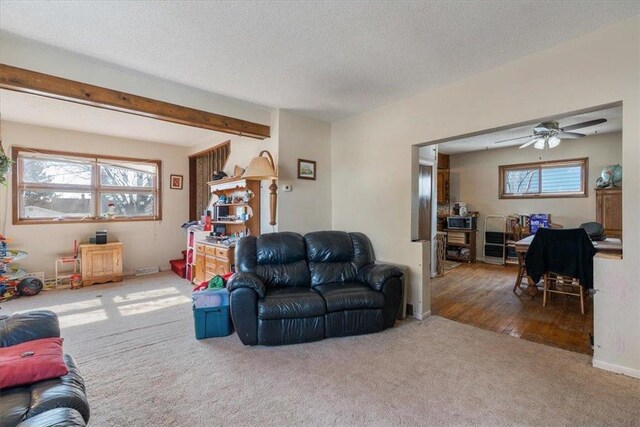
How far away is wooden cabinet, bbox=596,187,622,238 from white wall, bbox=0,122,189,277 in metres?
7.84

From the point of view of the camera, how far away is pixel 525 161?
20.9 feet

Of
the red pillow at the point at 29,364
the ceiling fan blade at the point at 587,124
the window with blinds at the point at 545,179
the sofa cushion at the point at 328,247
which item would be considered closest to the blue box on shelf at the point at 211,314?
the sofa cushion at the point at 328,247

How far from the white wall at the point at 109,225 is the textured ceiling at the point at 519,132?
505 centimetres

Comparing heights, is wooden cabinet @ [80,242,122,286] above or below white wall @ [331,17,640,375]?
below

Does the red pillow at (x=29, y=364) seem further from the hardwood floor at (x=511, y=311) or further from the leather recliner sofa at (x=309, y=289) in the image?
the hardwood floor at (x=511, y=311)

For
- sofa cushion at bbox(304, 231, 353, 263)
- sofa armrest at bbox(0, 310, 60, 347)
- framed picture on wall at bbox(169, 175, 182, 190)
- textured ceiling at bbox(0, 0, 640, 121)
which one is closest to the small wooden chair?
sofa cushion at bbox(304, 231, 353, 263)

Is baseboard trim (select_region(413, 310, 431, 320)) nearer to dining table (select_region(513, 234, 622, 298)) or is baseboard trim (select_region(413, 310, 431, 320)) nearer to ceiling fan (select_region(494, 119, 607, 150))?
dining table (select_region(513, 234, 622, 298))

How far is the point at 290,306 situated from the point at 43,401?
179cm

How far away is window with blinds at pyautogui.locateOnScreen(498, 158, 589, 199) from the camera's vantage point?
5777 mm

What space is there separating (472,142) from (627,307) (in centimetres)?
448

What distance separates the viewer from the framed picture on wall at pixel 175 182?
616 cm

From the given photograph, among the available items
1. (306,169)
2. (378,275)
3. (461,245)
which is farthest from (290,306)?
(461,245)

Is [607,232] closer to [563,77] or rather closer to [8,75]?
[563,77]

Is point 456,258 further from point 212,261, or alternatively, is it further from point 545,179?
point 212,261
